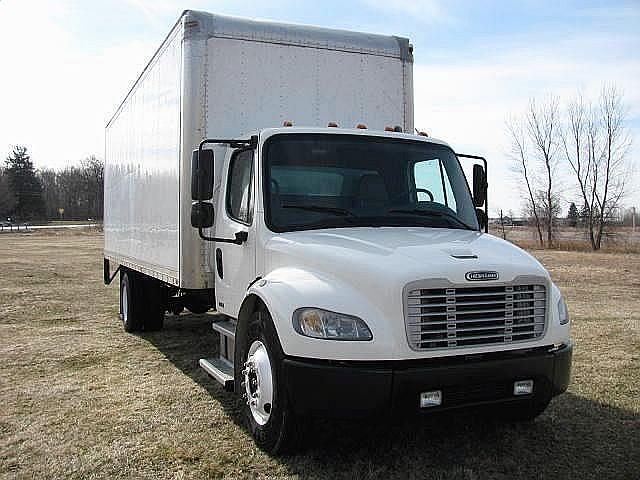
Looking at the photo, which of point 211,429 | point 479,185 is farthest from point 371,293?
point 479,185

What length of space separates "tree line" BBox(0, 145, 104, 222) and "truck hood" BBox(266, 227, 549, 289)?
9532 centimetres

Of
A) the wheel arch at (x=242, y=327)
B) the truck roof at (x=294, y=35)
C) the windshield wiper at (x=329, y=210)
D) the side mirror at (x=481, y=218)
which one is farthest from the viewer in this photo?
the truck roof at (x=294, y=35)

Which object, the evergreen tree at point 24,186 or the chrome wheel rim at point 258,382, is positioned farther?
the evergreen tree at point 24,186

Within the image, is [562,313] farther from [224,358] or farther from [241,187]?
[224,358]

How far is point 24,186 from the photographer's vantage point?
96.6 meters

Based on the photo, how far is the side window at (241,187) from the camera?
536 centimetres

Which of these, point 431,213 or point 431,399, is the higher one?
point 431,213

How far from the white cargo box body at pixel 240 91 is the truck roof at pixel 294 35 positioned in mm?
10

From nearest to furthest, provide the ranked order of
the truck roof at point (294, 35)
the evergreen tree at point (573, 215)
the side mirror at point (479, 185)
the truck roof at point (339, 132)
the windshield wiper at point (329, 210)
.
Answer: the windshield wiper at point (329, 210), the truck roof at point (339, 132), the side mirror at point (479, 185), the truck roof at point (294, 35), the evergreen tree at point (573, 215)

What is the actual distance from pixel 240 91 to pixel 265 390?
10.5 feet

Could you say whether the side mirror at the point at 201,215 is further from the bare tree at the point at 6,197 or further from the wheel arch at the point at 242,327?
the bare tree at the point at 6,197

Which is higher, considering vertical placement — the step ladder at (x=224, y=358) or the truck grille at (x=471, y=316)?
the truck grille at (x=471, y=316)

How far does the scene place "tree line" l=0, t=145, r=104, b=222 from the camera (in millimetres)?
95562

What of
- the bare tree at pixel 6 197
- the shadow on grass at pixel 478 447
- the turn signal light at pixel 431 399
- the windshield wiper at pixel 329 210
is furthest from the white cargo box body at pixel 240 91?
the bare tree at pixel 6 197
